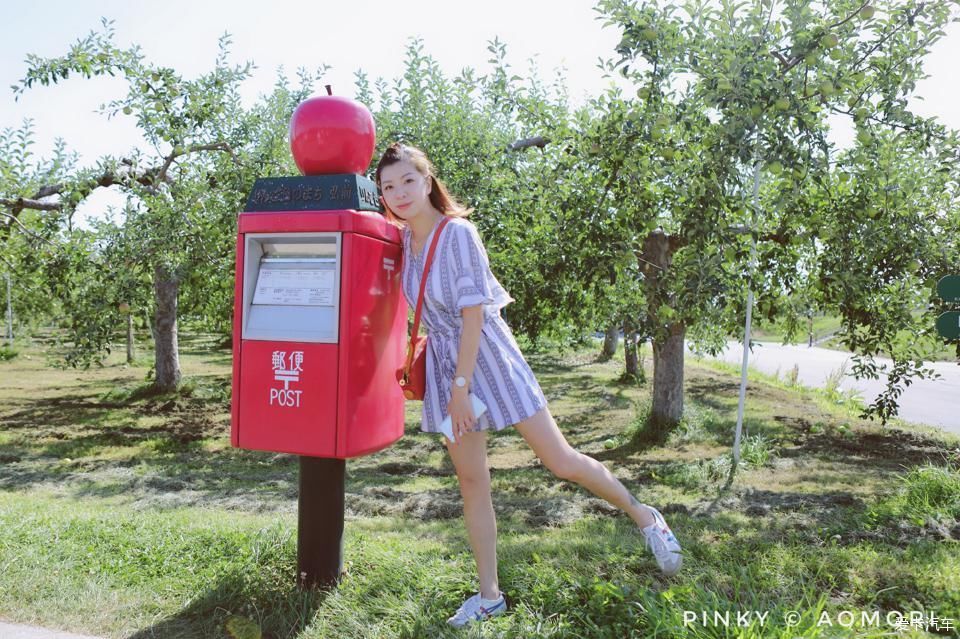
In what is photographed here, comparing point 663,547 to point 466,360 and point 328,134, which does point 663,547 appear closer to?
point 466,360

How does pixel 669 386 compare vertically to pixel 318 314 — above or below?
below

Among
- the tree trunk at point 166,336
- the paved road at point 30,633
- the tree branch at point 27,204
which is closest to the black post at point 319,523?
the paved road at point 30,633

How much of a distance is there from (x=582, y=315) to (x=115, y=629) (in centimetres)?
542

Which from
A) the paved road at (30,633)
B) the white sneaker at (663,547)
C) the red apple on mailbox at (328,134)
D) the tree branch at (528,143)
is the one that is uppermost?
the tree branch at (528,143)

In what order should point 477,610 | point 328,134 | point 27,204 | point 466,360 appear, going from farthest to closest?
point 27,204 < point 328,134 < point 477,610 < point 466,360

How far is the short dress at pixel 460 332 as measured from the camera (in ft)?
7.61

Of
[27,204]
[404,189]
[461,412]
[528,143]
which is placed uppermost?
[528,143]

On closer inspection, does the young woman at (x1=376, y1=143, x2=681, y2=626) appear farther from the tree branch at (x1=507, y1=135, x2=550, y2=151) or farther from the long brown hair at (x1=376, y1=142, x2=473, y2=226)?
the tree branch at (x1=507, y1=135, x2=550, y2=151)

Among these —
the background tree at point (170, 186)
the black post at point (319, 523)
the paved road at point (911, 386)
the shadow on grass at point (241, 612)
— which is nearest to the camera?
the shadow on grass at point (241, 612)

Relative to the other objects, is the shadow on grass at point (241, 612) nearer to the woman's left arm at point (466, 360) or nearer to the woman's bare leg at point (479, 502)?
the woman's bare leg at point (479, 502)

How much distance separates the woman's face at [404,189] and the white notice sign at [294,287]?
354 mm

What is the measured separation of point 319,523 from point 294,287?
38.5 inches

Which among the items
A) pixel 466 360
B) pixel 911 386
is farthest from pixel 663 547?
pixel 911 386

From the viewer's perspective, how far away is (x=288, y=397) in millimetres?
2512
